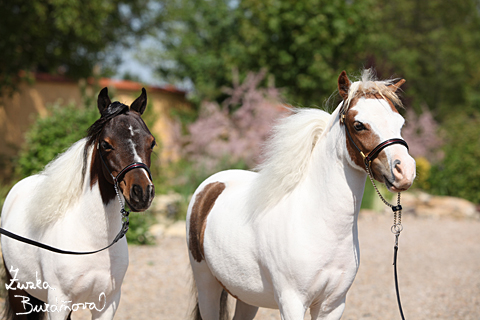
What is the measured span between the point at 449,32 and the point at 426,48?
1.85m

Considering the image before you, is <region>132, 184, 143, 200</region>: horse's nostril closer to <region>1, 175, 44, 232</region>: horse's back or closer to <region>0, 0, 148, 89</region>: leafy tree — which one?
<region>1, 175, 44, 232</region>: horse's back

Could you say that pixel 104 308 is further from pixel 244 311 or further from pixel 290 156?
pixel 290 156

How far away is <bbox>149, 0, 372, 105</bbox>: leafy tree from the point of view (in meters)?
13.1

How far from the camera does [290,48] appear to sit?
13602 mm

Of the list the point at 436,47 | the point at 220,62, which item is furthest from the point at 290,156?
the point at 436,47

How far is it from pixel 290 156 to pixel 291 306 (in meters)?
0.80

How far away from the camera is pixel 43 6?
29.9ft

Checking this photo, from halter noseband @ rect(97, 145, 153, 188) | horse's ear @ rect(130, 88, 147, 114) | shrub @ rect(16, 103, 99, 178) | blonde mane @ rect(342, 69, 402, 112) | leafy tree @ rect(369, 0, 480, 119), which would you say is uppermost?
leafy tree @ rect(369, 0, 480, 119)

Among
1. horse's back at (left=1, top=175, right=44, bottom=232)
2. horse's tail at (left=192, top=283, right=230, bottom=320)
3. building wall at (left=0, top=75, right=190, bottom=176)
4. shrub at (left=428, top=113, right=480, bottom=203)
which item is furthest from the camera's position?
shrub at (left=428, top=113, right=480, bottom=203)

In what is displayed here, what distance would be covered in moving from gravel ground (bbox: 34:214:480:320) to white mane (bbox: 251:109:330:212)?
135 centimetres

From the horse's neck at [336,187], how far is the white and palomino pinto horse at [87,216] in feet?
3.01

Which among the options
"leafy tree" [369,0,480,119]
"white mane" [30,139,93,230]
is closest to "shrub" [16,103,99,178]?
"white mane" [30,139,93,230]

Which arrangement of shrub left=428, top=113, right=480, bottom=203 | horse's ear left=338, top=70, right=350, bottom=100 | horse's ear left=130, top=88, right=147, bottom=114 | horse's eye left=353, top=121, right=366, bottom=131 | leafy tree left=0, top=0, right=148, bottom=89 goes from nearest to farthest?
horse's eye left=353, top=121, right=366, bottom=131
horse's ear left=338, top=70, right=350, bottom=100
horse's ear left=130, top=88, right=147, bottom=114
leafy tree left=0, top=0, right=148, bottom=89
shrub left=428, top=113, right=480, bottom=203

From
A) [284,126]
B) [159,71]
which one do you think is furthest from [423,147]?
[284,126]
